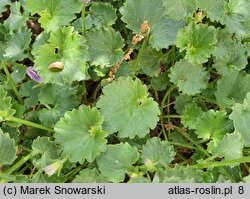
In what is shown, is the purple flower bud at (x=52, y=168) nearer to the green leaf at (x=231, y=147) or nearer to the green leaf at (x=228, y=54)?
the green leaf at (x=231, y=147)

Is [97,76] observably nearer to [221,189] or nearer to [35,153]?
[35,153]

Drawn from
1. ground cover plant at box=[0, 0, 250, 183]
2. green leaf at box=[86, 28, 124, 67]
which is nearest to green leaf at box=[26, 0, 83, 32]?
ground cover plant at box=[0, 0, 250, 183]

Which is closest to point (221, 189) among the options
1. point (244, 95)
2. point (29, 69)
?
point (244, 95)

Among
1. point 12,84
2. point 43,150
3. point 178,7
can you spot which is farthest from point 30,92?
point 178,7

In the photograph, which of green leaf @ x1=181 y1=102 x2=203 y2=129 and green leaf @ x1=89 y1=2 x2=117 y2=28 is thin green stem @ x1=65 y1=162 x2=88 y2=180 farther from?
green leaf @ x1=89 y1=2 x2=117 y2=28

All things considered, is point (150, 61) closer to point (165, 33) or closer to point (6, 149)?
point (165, 33)

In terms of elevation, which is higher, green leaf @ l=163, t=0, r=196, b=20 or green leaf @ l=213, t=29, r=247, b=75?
green leaf @ l=163, t=0, r=196, b=20
